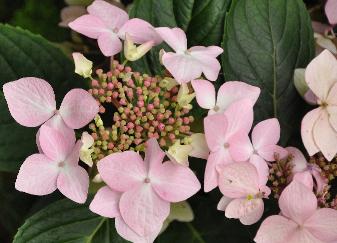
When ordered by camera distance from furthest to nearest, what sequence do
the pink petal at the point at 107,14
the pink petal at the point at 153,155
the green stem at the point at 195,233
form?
the green stem at the point at 195,233
the pink petal at the point at 107,14
the pink petal at the point at 153,155

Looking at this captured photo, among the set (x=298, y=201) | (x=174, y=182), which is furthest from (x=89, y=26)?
(x=298, y=201)

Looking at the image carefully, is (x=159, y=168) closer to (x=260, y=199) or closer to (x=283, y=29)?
(x=260, y=199)

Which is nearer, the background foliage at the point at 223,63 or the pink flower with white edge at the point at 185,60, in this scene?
the pink flower with white edge at the point at 185,60

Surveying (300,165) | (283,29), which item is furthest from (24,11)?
(300,165)

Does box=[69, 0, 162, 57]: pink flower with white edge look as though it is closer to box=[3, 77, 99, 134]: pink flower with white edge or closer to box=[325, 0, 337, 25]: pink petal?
box=[3, 77, 99, 134]: pink flower with white edge

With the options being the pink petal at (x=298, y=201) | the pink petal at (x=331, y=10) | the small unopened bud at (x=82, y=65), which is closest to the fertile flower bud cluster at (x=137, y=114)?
A: the small unopened bud at (x=82, y=65)

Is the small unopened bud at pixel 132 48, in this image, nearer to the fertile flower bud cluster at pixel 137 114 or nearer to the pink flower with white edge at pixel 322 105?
the fertile flower bud cluster at pixel 137 114

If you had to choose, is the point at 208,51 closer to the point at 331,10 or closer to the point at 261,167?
the point at 261,167

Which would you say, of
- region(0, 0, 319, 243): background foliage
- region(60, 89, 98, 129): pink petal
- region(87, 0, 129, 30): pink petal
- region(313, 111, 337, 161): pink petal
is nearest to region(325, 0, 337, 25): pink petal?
region(0, 0, 319, 243): background foliage
